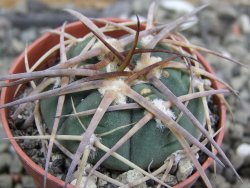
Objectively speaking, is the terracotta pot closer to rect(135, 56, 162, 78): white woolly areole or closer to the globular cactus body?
the globular cactus body

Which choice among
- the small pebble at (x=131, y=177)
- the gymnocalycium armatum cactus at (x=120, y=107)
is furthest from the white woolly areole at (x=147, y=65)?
the small pebble at (x=131, y=177)

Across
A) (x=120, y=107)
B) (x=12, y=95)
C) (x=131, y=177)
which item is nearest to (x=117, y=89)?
(x=120, y=107)

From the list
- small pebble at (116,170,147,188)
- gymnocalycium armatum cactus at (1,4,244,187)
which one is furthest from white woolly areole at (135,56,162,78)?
small pebble at (116,170,147,188)

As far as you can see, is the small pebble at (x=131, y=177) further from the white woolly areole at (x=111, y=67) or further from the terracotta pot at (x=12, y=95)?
the white woolly areole at (x=111, y=67)

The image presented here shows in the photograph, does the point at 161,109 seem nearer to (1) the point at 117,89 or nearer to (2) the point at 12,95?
(1) the point at 117,89

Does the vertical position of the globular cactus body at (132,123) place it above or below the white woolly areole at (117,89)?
below

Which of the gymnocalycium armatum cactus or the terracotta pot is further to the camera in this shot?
the terracotta pot

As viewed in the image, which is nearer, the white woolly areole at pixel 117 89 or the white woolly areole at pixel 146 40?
the white woolly areole at pixel 117 89

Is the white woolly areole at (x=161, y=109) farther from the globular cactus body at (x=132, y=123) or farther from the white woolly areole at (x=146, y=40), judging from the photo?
the white woolly areole at (x=146, y=40)

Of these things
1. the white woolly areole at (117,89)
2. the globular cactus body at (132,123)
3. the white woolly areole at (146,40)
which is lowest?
the globular cactus body at (132,123)
